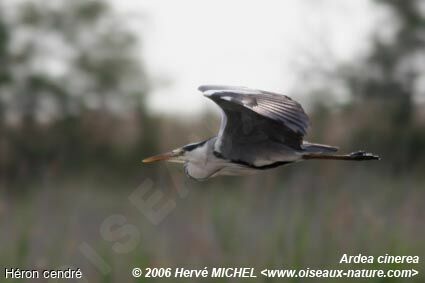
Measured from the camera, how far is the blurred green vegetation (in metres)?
6.22

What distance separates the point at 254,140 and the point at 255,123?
94 mm

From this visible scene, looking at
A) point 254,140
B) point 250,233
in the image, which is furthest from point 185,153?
point 250,233

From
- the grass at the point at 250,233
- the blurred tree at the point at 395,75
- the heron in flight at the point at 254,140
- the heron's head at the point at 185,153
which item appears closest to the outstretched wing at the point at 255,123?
the heron in flight at the point at 254,140

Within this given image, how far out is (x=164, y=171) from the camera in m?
11.2

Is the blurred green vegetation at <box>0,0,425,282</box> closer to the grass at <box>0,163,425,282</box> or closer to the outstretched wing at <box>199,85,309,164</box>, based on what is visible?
the grass at <box>0,163,425,282</box>

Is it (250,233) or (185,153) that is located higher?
(185,153)

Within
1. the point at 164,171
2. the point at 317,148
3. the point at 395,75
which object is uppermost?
the point at 317,148

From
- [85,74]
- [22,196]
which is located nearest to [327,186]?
[22,196]

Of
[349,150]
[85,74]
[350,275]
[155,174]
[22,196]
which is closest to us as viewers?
[350,275]

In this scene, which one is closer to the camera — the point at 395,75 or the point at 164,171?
the point at 164,171

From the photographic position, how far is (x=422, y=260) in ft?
20.4

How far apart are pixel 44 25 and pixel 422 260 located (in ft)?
45.8

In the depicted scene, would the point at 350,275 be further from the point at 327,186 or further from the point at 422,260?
the point at 327,186

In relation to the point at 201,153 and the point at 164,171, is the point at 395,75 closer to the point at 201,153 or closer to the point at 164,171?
the point at 164,171
